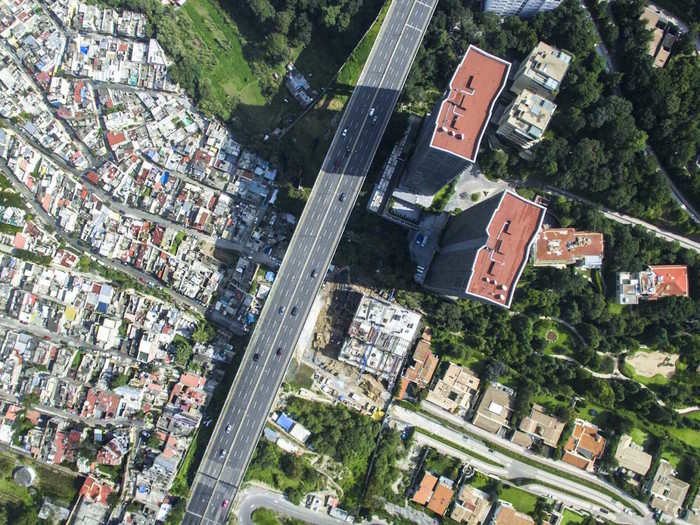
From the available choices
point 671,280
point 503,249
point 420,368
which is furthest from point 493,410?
point 671,280

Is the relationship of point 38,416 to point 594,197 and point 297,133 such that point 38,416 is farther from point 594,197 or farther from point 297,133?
point 594,197

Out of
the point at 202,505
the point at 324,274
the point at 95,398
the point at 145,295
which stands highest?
the point at 324,274

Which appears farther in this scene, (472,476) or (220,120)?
(220,120)

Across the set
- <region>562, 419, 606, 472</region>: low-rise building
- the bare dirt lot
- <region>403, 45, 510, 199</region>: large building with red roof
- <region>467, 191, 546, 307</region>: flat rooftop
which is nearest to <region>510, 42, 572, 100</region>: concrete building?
<region>403, 45, 510, 199</region>: large building with red roof

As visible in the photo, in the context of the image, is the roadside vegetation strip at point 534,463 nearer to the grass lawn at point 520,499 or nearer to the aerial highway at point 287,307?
the grass lawn at point 520,499

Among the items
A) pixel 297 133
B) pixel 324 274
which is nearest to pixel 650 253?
pixel 324 274

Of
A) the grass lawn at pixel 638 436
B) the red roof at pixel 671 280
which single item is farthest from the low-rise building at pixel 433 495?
the red roof at pixel 671 280
